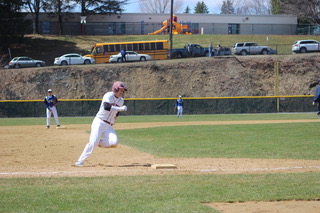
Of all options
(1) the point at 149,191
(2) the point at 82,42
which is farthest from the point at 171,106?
(1) the point at 149,191

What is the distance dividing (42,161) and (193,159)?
3993mm

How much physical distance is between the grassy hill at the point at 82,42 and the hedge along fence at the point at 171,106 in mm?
16568

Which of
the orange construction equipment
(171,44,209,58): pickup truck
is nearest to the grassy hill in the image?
the orange construction equipment

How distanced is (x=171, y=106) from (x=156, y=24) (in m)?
36.4

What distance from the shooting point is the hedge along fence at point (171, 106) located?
129ft

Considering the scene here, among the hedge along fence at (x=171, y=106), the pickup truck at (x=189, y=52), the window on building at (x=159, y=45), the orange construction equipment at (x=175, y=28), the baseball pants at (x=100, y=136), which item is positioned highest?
the orange construction equipment at (x=175, y=28)

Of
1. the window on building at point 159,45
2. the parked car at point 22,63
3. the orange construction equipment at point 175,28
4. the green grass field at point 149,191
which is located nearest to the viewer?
the green grass field at point 149,191

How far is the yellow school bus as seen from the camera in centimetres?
5416

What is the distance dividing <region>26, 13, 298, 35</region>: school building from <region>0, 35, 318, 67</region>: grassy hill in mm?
3287

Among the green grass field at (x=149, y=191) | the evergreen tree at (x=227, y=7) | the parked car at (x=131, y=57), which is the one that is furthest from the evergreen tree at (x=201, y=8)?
the green grass field at (x=149, y=191)

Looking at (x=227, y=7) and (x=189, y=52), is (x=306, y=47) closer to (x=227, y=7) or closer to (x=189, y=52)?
(x=189, y=52)

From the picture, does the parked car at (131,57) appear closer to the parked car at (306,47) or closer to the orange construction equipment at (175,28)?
the parked car at (306,47)

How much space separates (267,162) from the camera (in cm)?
1170

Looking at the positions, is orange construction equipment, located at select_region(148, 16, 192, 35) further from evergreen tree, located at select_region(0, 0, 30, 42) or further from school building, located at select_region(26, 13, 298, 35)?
evergreen tree, located at select_region(0, 0, 30, 42)
